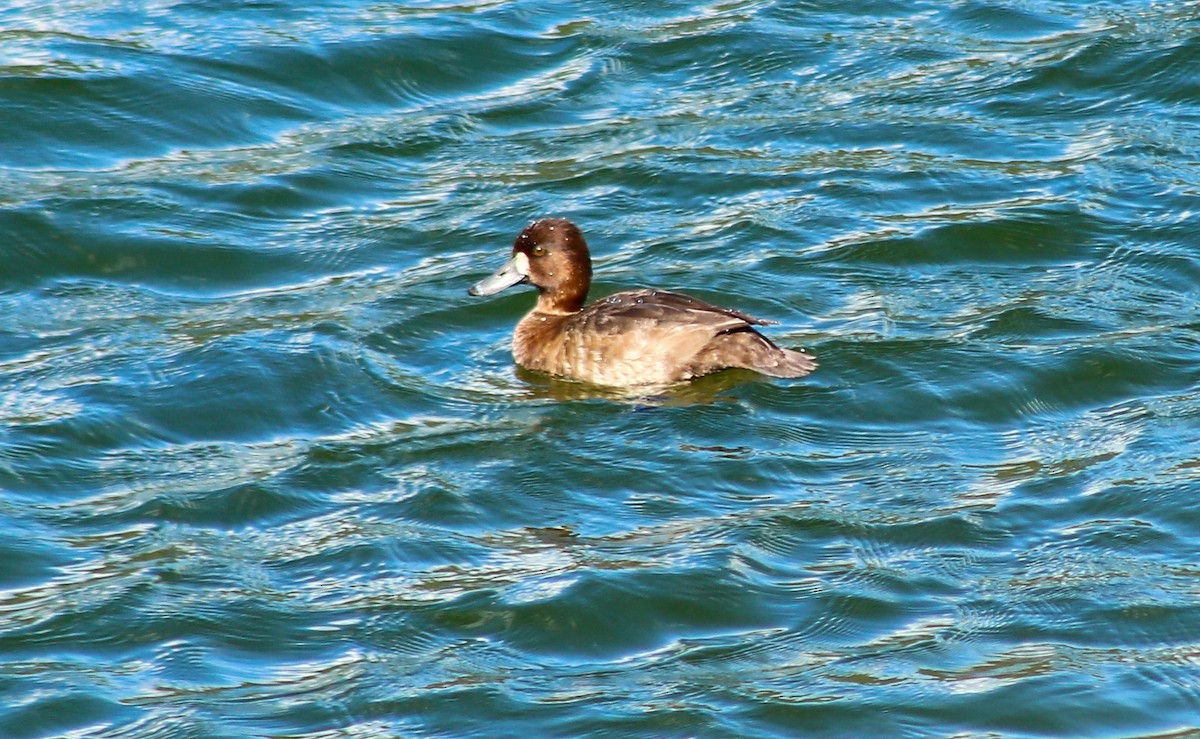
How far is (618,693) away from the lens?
19.2 feet

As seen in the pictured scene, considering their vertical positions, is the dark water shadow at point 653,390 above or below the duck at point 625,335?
below

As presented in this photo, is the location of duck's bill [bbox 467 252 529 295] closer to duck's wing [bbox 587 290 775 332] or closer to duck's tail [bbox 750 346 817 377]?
duck's wing [bbox 587 290 775 332]

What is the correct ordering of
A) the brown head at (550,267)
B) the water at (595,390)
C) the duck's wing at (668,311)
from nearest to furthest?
the water at (595,390) → the duck's wing at (668,311) → the brown head at (550,267)

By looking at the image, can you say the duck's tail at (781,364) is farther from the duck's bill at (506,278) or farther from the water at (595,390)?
the duck's bill at (506,278)

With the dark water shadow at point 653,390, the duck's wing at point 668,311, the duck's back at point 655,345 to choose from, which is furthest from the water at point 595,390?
the duck's wing at point 668,311

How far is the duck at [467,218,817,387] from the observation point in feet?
28.1

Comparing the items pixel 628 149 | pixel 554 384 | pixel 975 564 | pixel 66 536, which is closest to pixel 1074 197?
pixel 628 149

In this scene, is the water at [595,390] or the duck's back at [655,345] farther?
the duck's back at [655,345]

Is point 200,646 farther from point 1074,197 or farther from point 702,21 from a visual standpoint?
point 702,21

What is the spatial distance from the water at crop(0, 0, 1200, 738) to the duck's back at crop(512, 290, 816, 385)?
13cm

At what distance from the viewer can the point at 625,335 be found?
344 inches

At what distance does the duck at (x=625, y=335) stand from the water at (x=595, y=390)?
0.45ft

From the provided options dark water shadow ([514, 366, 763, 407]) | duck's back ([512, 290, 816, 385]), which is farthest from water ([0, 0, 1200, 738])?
duck's back ([512, 290, 816, 385])

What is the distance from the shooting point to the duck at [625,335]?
8.57 metres
